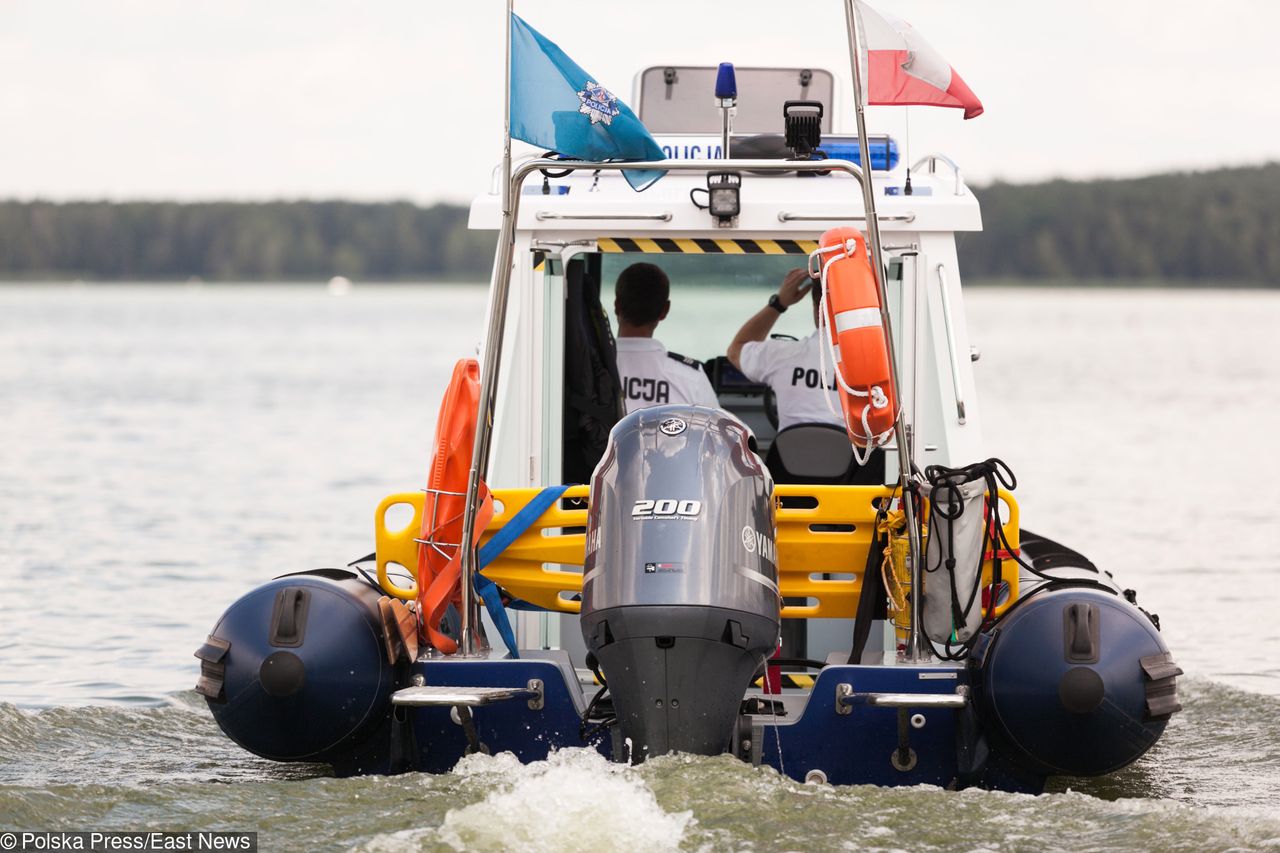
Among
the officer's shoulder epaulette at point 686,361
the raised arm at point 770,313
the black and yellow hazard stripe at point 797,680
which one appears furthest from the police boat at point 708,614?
the raised arm at point 770,313

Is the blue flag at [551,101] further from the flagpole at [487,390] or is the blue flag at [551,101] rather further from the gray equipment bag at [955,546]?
the gray equipment bag at [955,546]

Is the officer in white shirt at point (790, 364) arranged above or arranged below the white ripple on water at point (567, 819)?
above

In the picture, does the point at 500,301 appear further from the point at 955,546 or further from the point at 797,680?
the point at 797,680

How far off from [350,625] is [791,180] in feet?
8.04

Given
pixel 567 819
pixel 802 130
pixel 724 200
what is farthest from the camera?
pixel 802 130

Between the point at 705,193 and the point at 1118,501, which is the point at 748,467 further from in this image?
the point at 1118,501

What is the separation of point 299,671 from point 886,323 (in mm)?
1991

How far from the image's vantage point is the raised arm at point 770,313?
711 cm

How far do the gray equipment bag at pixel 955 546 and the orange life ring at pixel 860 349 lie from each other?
30 centimetres

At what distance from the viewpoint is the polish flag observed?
5371mm

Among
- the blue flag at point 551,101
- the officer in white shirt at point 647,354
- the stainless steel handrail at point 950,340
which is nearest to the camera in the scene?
the blue flag at point 551,101

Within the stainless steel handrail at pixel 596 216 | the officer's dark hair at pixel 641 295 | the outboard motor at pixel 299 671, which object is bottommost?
the outboard motor at pixel 299 671

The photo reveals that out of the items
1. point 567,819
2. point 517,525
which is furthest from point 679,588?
point 517,525

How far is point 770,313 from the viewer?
7223mm
